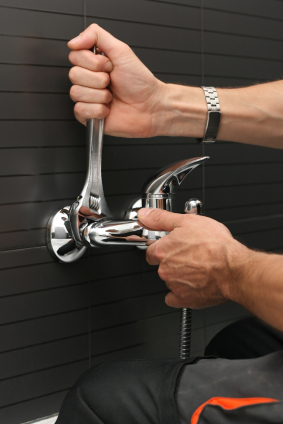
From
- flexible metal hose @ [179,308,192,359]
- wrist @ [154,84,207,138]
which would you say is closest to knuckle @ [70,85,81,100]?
wrist @ [154,84,207,138]

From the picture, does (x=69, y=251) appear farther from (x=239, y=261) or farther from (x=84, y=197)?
(x=239, y=261)

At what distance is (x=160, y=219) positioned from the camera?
0.70 meters

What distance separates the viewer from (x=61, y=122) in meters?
0.76

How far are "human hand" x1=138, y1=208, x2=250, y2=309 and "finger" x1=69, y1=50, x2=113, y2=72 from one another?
25 centimetres

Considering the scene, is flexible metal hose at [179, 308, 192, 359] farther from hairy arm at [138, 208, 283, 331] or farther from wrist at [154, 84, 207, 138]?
wrist at [154, 84, 207, 138]

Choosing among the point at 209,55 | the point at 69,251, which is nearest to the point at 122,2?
the point at 209,55

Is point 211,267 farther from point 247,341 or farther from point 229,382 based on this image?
point 247,341

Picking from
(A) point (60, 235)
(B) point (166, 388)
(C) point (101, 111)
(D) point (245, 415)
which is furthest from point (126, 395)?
(C) point (101, 111)

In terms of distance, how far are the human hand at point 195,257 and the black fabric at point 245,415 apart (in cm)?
17

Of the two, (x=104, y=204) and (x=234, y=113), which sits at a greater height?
(x=234, y=113)

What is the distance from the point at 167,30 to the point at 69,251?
0.50 metres

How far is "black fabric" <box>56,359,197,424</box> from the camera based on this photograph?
0.55m

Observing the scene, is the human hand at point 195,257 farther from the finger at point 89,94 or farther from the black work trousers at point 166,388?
the finger at point 89,94

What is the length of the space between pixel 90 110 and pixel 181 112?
0.19 meters
